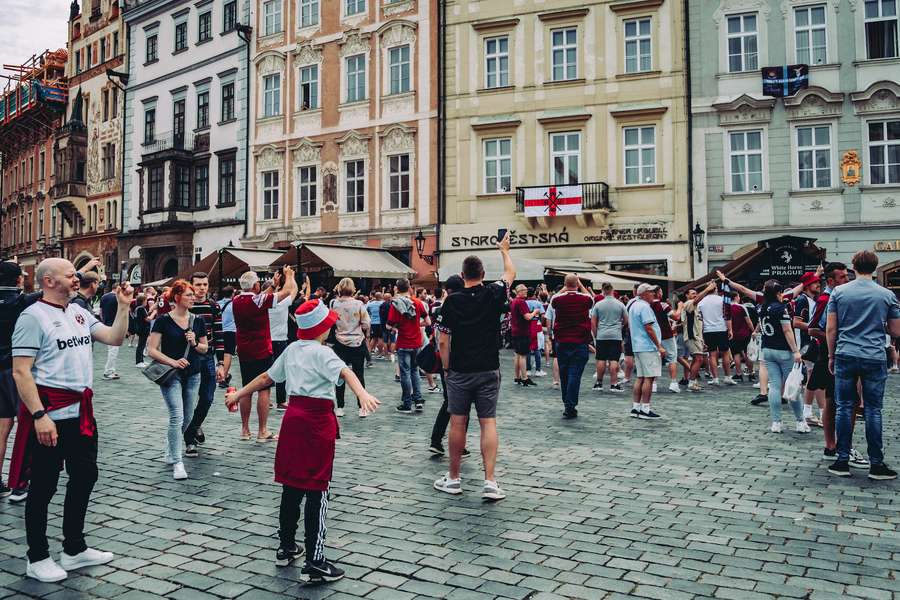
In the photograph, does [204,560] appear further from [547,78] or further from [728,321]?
[547,78]

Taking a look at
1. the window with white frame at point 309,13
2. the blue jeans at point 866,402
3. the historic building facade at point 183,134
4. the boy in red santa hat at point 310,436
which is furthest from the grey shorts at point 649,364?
the historic building facade at point 183,134

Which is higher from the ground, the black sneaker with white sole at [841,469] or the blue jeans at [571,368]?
the blue jeans at [571,368]

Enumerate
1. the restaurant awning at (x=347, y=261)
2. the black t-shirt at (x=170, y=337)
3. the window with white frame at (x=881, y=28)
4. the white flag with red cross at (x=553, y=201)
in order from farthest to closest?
1. the white flag with red cross at (x=553, y=201)
2. the restaurant awning at (x=347, y=261)
3. the window with white frame at (x=881, y=28)
4. the black t-shirt at (x=170, y=337)

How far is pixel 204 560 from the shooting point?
4.72 metres

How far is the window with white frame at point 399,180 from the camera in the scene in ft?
93.9

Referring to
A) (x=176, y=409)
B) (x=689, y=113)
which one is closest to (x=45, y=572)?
(x=176, y=409)

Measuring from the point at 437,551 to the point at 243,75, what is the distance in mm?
31642

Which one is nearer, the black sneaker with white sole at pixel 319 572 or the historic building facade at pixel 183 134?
the black sneaker with white sole at pixel 319 572

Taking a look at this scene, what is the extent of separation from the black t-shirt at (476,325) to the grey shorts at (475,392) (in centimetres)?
6

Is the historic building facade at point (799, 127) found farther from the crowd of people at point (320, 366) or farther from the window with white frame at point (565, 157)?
the crowd of people at point (320, 366)

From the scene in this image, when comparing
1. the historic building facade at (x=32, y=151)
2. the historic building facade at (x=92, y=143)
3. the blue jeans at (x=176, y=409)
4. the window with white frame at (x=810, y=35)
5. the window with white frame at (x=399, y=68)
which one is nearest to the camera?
the blue jeans at (x=176, y=409)

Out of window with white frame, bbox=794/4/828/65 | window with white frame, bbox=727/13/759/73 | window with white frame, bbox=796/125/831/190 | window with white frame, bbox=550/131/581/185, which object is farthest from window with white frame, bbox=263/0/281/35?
window with white frame, bbox=796/125/831/190

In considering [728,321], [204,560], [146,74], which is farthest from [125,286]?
[146,74]

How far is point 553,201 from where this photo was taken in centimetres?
2528
